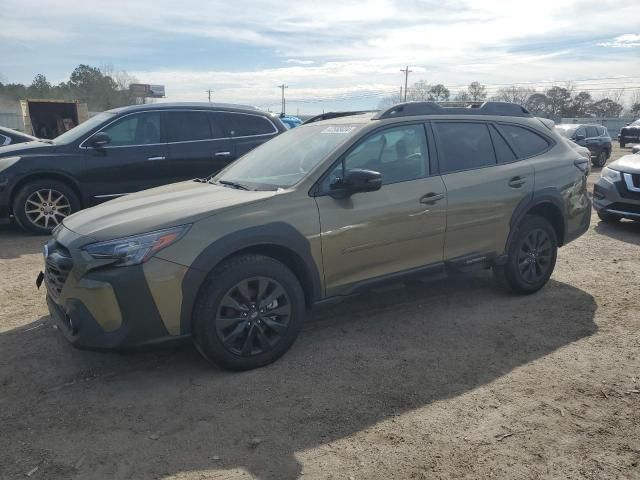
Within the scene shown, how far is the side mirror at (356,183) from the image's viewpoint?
3668 mm

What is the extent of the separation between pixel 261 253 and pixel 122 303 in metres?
0.94

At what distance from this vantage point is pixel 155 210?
357 cm

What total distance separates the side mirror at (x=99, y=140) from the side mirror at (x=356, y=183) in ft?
16.2

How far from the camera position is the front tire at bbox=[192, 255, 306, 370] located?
3344 mm

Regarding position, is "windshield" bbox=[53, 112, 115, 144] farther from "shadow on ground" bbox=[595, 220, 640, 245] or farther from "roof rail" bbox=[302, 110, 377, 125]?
"shadow on ground" bbox=[595, 220, 640, 245]

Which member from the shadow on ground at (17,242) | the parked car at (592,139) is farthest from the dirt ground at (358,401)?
the parked car at (592,139)

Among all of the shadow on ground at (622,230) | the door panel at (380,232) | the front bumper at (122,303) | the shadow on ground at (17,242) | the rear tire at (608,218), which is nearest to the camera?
the front bumper at (122,303)

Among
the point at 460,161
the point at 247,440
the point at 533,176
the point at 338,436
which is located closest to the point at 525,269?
the point at 533,176

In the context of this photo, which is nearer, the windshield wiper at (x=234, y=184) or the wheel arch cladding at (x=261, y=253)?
the wheel arch cladding at (x=261, y=253)

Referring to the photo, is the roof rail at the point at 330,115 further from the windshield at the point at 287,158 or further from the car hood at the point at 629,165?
the car hood at the point at 629,165

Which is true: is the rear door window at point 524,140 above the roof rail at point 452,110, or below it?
below

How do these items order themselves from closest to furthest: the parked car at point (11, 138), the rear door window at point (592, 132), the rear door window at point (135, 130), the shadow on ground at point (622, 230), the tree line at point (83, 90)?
the shadow on ground at point (622, 230) → the rear door window at point (135, 130) → the parked car at point (11, 138) → the rear door window at point (592, 132) → the tree line at point (83, 90)

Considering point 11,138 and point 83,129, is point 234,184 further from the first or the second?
point 11,138

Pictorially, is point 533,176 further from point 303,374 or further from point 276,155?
point 303,374
